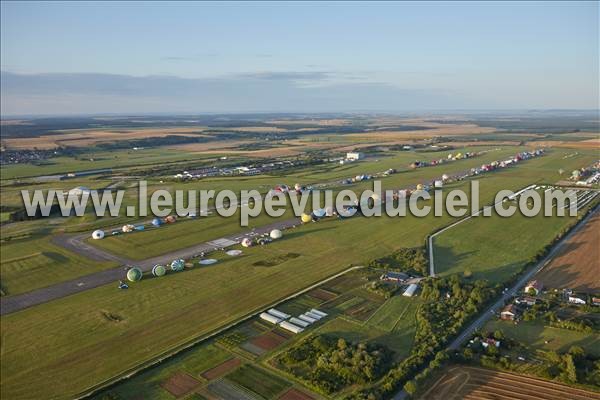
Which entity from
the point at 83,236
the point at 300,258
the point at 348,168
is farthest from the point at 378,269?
the point at 348,168

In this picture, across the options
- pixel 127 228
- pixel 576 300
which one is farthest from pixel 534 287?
pixel 127 228

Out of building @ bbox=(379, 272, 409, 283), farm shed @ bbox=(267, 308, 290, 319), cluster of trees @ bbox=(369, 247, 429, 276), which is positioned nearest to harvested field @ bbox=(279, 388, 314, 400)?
farm shed @ bbox=(267, 308, 290, 319)

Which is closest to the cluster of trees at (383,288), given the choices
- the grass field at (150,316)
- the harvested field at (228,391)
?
the grass field at (150,316)

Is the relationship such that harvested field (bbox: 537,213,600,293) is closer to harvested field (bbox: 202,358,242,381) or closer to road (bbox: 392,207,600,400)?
road (bbox: 392,207,600,400)

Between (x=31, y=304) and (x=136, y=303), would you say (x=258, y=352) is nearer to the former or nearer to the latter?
(x=136, y=303)

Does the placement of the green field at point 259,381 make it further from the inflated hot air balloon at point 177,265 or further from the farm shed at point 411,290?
the inflated hot air balloon at point 177,265

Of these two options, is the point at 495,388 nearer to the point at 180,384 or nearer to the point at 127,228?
the point at 180,384
